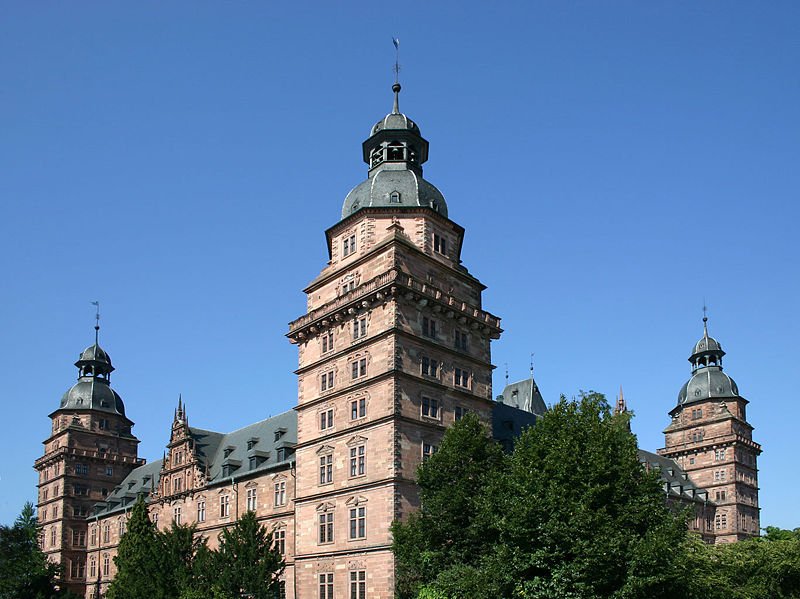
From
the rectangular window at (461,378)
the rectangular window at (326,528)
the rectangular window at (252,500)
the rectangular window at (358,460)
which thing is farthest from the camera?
the rectangular window at (252,500)

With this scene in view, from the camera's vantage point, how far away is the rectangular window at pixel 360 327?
5869 cm

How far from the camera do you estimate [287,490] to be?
68.9m

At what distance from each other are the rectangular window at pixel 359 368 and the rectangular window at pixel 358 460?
501cm

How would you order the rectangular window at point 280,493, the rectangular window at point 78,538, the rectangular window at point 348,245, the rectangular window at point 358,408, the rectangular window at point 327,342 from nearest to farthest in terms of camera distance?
Answer: the rectangular window at point 358,408
the rectangular window at point 327,342
the rectangular window at point 348,245
the rectangular window at point 280,493
the rectangular window at point 78,538

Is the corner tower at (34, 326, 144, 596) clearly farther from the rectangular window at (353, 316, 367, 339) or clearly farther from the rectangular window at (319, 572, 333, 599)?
the rectangular window at (353, 316, 367, 339)

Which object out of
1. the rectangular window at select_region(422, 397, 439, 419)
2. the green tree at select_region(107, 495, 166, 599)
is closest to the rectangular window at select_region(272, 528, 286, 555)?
the green tree at select_region(107, 495, 166, 599)

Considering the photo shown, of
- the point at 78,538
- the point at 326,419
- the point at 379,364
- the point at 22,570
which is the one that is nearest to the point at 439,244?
the point at 379,364

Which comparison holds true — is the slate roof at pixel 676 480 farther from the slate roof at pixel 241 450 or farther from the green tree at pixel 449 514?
the green tree at pixel 449 514

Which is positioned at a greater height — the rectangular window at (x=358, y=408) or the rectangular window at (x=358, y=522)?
the rectangular window at (x=358, y=408)

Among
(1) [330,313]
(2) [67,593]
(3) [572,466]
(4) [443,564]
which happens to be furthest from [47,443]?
(3) [572,466]

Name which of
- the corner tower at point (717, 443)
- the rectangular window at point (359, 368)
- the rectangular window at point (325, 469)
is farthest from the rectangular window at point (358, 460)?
the corner tower at point (717, 443)

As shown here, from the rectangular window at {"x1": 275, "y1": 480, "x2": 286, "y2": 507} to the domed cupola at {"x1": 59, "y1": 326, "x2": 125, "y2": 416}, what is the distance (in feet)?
155

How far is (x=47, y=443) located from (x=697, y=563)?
84414mm

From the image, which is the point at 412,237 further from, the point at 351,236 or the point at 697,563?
the point at 697,563
